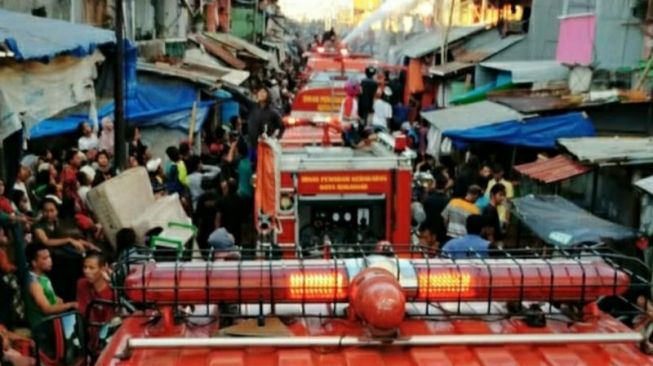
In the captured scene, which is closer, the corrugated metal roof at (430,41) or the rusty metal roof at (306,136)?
the rusty metal roof at (306,136)

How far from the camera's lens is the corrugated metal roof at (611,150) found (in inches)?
407

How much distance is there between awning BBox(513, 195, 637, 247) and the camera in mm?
9195

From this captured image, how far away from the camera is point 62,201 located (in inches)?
395

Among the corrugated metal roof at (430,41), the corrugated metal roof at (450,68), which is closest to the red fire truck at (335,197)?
the corrugated metal roof at (450,68)

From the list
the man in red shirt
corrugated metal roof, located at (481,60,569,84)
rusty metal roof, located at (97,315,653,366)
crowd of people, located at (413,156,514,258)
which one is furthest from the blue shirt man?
corrugated metal roof, located at (481,60,569,84)

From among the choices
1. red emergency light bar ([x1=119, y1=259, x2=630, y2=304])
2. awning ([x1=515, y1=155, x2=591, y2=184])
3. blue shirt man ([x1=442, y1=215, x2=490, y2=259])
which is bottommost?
blue shirt man ([x1=442, y1=215, x2=490, y2=259])

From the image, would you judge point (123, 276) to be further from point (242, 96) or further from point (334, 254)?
point (242, 96)

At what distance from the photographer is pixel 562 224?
32.1ft

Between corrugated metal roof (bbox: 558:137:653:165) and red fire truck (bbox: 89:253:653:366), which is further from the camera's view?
corrugated metal roof (bbox: 558:137:653:165)

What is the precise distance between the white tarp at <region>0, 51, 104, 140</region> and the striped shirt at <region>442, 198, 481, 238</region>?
4.88 metres

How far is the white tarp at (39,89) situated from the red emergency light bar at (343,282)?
3.91 metres

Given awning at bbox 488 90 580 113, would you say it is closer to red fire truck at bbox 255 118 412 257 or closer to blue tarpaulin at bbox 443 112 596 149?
blue tarpaulin at bbox 443 112 596 149

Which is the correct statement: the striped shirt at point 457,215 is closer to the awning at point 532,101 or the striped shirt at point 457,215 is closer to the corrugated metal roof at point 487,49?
the awning at point 532,101

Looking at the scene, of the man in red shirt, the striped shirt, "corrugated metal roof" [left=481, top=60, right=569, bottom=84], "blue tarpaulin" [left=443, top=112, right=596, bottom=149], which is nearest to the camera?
the man in red shirt
